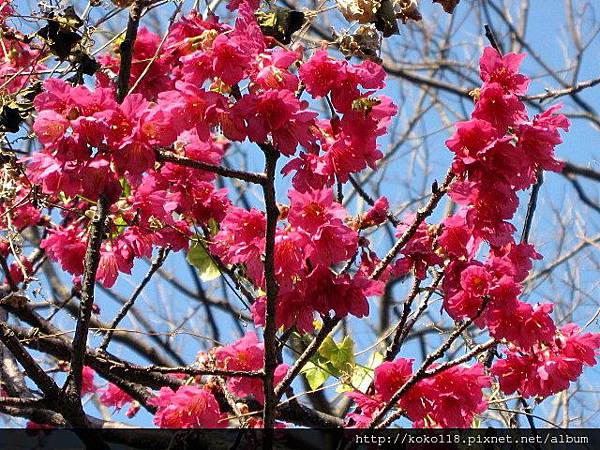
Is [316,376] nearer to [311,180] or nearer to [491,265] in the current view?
[491,265]

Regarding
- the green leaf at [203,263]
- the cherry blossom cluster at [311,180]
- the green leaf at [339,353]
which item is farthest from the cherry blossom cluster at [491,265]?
the green leaf at [203,263]

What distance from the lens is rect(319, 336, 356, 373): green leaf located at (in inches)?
109

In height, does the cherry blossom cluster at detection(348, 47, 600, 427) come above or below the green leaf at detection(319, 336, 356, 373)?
below

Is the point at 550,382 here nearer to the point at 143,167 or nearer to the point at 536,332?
the point at 536,332

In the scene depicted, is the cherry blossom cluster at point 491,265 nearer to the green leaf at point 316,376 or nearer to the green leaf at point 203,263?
the green leaf at point 316,376

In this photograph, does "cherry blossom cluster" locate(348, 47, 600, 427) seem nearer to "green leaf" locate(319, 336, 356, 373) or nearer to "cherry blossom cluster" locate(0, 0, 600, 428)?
"cherry blossom cluster" locate(0, 0, 600, 428)

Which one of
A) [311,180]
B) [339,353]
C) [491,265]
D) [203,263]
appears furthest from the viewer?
[203,263]

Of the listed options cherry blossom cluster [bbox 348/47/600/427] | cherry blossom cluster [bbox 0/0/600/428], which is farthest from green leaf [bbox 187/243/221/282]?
cherry blossom cluster [bbox 348/47/600/427]

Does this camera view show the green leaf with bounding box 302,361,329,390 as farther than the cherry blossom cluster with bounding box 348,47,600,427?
Yes

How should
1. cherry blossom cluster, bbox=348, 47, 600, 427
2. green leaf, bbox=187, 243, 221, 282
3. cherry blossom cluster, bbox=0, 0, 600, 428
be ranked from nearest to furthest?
cherry blossom cluster, bbox=0, 0, 600, 428
cherry blossom cluster, bbox=348, 47, 600, 427
green leaf, bbox=187, 243, 221, 282

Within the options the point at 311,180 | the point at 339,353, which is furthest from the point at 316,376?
the point at 311,180

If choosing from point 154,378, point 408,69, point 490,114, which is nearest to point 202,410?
point 154,378

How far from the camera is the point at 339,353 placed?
279cm

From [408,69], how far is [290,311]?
5243 millimetres
